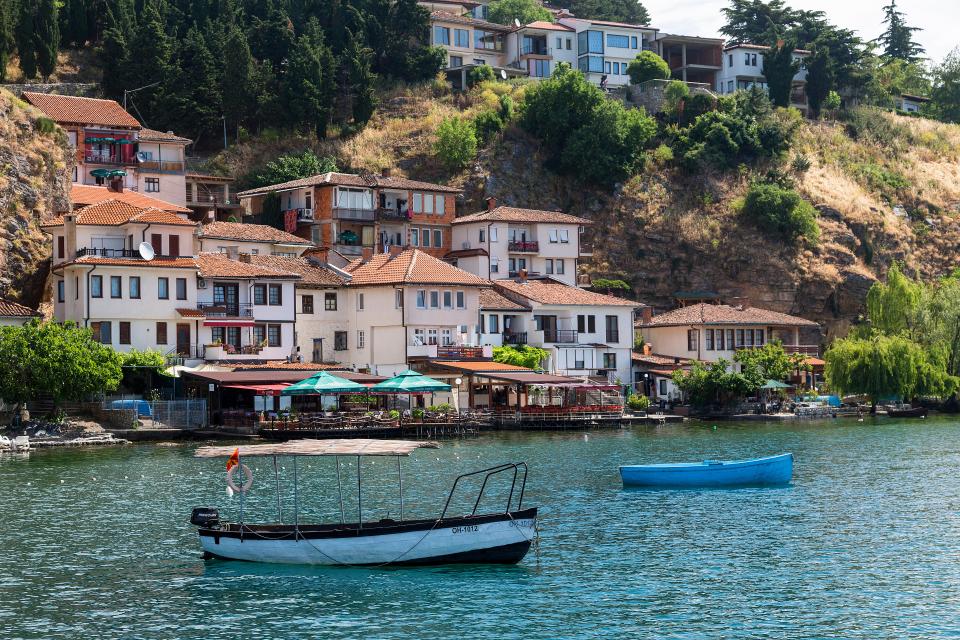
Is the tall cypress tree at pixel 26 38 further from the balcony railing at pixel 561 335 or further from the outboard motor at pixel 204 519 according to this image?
the outboard motor at pixel 204 519

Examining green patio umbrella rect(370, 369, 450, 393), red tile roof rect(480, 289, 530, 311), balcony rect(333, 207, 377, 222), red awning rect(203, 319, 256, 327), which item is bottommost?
green patio umbrella rect(370, 369, 450, 393)

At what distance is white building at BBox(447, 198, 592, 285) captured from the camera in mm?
104125

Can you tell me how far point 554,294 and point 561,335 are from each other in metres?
3.75

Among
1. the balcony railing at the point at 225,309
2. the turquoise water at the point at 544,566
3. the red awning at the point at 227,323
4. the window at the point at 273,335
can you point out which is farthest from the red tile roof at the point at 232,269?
the turquoise water at the point at 544,566

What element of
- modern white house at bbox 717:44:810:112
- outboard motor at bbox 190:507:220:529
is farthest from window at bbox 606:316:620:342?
outboard motor at bbox 190:507:220:529

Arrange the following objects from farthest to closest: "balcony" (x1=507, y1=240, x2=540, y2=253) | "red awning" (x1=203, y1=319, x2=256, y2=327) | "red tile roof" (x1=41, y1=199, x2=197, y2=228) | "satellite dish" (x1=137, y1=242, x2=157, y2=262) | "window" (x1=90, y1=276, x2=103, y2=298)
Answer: "balcony" (x1=507, y1=240, x2=540, y2=253) → "red awning" (x1=203, y1=319, x2=256, y2=327) → "red tile roof" (x1=41, y1=199, x2=197, y2=228) → "satellite dish" (x1=137, y1=242, x2=157, y2=262) → "window" (x1=90, y1=276, x2=103, y2=298)

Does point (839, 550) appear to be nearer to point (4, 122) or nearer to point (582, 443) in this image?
point (582, 443)

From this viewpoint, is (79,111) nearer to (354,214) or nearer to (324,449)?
(354,214)

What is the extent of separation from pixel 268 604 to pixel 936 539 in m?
21.1

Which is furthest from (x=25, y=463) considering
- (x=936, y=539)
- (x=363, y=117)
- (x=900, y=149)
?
(x=900, y=149)

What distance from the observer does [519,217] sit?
105 metres

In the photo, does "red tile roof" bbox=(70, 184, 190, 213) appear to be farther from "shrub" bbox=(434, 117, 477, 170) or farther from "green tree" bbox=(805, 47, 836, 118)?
"green tree" bbox=(805, 47, 836, 118)

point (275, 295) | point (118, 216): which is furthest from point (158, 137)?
point (275, 295)

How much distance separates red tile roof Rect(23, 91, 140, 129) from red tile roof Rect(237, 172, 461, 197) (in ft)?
37.8
